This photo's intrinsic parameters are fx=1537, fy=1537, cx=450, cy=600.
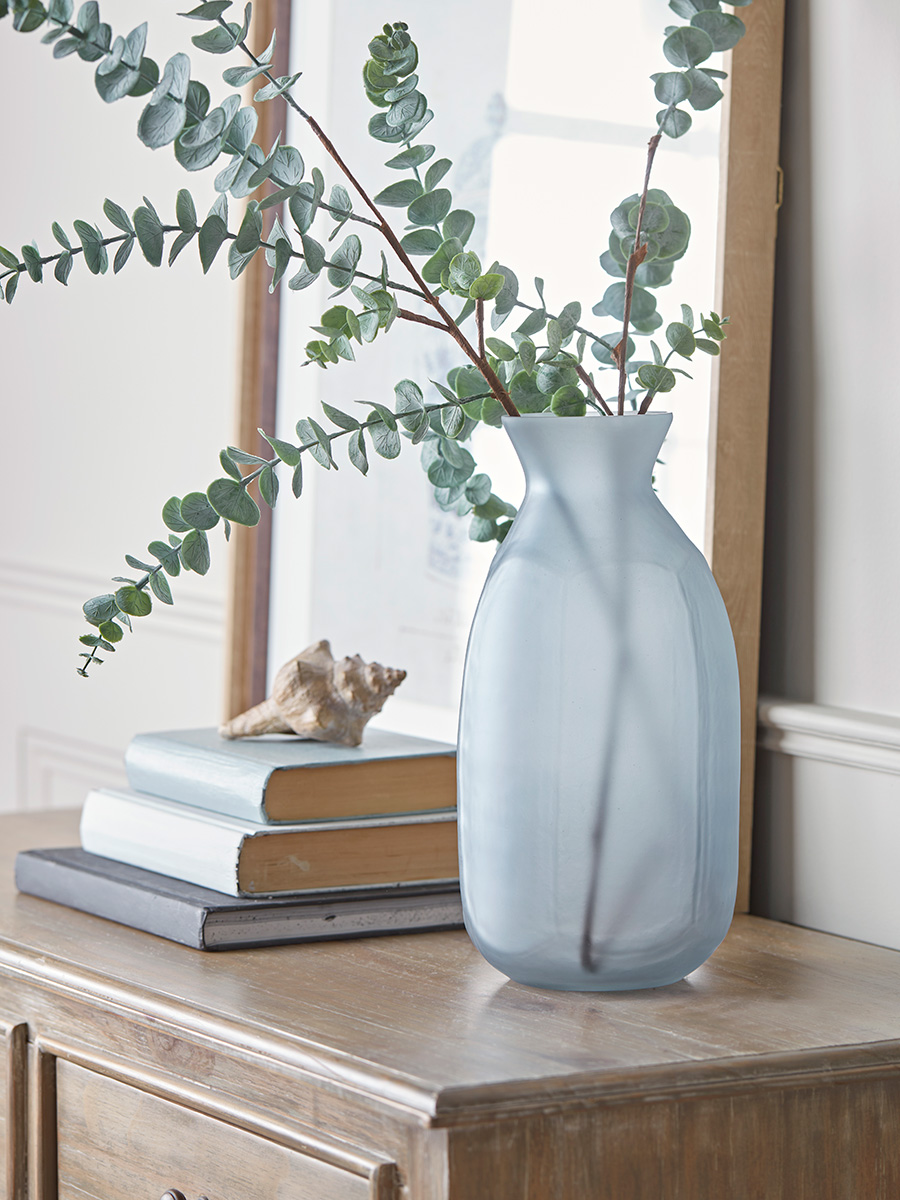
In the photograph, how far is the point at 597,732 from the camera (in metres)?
0.75

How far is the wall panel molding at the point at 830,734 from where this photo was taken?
0.88 meters

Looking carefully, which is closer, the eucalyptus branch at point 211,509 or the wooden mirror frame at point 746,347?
the eucalyptus branch at point 211,509

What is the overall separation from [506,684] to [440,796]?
8.6 inches

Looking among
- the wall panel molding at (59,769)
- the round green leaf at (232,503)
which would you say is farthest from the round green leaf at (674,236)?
the wall panel molding at (59,769)

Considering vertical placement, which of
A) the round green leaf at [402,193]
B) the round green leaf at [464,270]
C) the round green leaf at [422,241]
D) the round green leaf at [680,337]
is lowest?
the round green leaf at [680,337]

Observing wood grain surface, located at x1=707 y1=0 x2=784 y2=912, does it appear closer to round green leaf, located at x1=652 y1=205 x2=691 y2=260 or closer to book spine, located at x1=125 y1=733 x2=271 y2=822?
round green leaf, located at x1=652 y1=205 x2=691 y2=260

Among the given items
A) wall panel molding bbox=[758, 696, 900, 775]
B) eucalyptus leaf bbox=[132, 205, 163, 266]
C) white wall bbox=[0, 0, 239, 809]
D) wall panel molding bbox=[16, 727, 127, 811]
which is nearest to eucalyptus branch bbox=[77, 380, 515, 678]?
eucalyptus leaf bbox=[132, 205, 163, 266]

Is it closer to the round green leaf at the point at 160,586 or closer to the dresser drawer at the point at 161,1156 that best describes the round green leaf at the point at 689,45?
the round green leaf at the point at 160,586

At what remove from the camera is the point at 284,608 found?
1.27 metres

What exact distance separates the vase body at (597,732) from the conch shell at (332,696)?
200mm

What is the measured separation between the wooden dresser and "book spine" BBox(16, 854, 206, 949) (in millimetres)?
18

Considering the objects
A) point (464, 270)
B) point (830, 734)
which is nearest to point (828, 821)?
point (830, 734)

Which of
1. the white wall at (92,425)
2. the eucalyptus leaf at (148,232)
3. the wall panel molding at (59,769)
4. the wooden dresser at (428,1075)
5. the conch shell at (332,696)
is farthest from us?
the wall panel molding at (59,769)

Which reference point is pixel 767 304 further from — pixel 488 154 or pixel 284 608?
pixel 284 608
